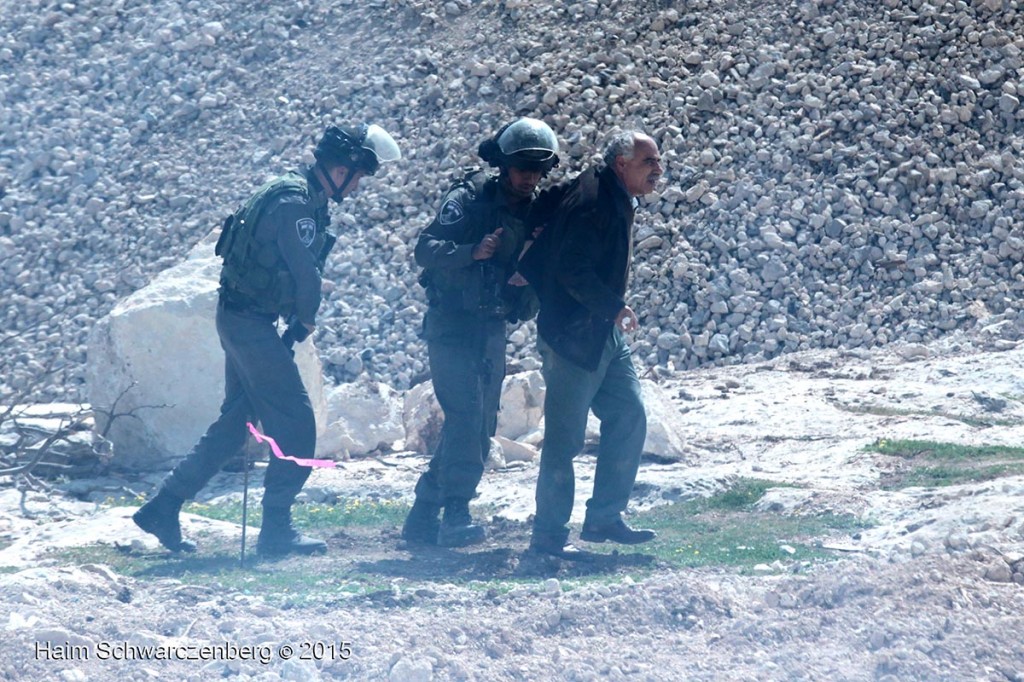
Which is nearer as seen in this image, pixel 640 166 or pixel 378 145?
pixel 640 166

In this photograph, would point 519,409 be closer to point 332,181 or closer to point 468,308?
point 468,308

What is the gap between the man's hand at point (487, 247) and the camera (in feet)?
18.5

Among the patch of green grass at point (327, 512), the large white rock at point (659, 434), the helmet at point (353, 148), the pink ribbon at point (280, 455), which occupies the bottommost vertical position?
the patch of green grass at point (327, 512)

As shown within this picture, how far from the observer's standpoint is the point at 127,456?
8.73m

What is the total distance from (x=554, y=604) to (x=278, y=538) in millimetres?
1567

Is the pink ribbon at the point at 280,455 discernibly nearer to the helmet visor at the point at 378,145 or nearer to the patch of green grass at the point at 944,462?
the helmet visor at the point at 378,145

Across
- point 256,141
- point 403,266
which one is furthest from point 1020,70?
point 256,141

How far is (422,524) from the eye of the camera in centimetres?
617

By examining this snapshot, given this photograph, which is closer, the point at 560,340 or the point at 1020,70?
the point at 560,340

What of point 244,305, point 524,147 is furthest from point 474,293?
point 244,305

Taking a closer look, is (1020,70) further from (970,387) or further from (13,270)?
(13,270)

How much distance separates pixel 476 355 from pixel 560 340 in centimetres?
50

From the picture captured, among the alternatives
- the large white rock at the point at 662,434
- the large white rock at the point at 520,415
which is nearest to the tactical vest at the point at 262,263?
the large white rock at the point at 662,434

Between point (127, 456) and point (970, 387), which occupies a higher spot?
point (970, 387)
